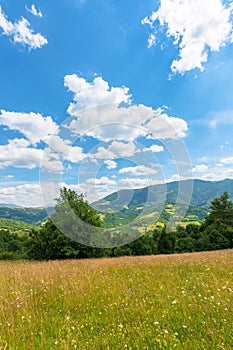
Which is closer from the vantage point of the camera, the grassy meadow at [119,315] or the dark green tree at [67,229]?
the grassy meadow at [119,315]

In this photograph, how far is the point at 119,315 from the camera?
3.95m

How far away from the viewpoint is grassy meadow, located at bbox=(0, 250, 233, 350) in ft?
9.86

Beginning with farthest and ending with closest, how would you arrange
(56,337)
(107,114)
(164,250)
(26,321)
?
(164,250)
(107,114)
(26,321)
(56,337)

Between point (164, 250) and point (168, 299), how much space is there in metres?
55.3

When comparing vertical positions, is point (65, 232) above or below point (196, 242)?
above

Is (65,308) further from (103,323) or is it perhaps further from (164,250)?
(164,250)

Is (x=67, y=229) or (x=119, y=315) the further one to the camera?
(x=67, y=229)

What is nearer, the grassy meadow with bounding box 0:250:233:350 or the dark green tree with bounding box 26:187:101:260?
the grassy meadow with bounding box 0:250:233:350

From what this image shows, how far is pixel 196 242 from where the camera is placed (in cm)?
5025

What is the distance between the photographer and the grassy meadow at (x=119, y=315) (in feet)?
9.86

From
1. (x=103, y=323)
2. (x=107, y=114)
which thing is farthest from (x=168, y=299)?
(x=107, y=114)

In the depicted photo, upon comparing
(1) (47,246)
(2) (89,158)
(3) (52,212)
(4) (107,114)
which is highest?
(4) (107,114)

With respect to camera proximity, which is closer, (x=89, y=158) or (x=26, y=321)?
(x=26, y=321)

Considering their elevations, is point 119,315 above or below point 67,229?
above
